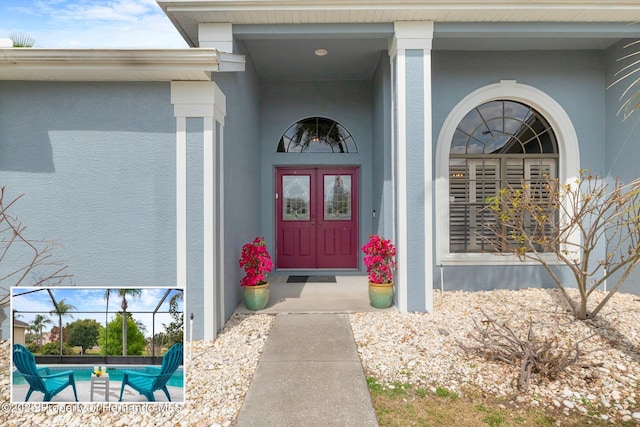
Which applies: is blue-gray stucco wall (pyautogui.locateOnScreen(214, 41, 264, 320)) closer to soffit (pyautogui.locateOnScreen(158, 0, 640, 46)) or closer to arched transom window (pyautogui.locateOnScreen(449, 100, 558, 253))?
soffit (pyautogui.locateOnScreen(158, 0, 640, 46))

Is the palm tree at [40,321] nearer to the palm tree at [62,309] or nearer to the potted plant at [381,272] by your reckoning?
the palm tree at [62,309]

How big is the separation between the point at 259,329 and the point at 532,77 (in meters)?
5.38

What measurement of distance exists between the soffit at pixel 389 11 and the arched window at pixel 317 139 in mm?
2358

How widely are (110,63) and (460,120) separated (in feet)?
15.0

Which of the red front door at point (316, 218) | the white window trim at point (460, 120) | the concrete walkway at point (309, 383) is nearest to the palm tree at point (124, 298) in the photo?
the concrete walkway at point (309, 383)

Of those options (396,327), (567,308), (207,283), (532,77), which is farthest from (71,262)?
(532,77)

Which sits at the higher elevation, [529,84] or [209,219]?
[529,84]

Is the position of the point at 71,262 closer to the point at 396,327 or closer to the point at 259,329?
the point at 259,329

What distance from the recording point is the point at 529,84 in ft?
17.2

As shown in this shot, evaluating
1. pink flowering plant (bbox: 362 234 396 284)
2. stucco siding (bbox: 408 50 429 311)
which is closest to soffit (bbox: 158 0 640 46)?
stucco siding (bbox: 408 50 429 311)

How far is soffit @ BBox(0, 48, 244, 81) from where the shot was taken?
10.3 feet

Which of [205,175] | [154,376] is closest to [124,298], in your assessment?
[154,376]

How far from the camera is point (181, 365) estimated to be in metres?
2.18

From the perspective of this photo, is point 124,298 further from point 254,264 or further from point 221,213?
point 254,264
